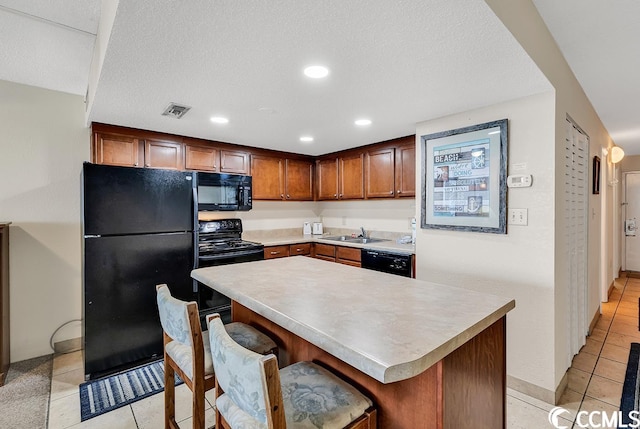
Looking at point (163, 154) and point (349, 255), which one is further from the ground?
point (163, 154)

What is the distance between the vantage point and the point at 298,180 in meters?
4.53

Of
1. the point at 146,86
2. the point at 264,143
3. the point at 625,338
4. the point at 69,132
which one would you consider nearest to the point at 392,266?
the point at 264,143

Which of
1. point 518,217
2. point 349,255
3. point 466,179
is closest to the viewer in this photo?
point 518,217

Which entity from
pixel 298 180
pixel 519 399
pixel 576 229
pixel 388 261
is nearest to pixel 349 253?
pixel 388 261

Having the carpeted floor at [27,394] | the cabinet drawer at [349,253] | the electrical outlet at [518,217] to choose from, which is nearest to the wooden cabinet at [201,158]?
the cabinet drawer at [349,253]

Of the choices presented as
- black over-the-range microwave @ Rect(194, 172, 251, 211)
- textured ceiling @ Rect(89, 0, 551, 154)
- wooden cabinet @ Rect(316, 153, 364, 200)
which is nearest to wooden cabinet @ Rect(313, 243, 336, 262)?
wooden cabinet @ Rect(316, 153, 364, 200)

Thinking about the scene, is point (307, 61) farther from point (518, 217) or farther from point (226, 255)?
point (226, 255)

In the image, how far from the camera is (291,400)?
106 centimetres

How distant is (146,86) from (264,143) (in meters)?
1.85

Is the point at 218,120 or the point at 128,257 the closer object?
the point at 128,257

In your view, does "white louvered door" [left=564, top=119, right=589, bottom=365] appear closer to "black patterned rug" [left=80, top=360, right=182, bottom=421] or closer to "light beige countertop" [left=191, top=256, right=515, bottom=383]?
"light beige countertop" [left=191, top=256, right=515, bottom=383]

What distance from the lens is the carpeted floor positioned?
1968mm

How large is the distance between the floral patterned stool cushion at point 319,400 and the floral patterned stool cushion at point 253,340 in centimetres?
30

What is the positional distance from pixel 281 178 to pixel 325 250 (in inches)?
46.7
